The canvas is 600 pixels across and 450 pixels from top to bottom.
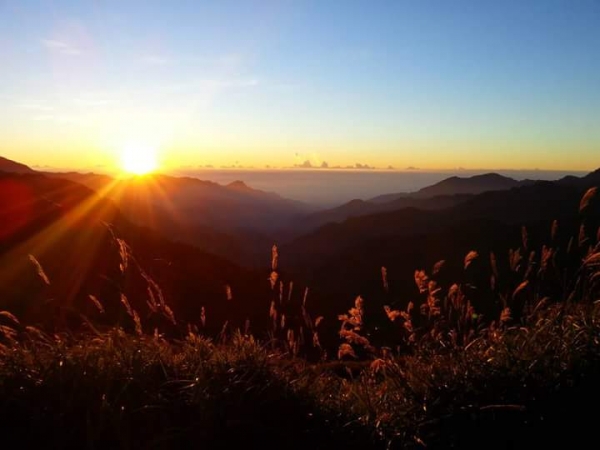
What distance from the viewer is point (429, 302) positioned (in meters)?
4.23

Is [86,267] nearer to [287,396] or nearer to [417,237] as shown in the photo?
[287,396]

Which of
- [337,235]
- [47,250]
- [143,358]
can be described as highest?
[143,358]

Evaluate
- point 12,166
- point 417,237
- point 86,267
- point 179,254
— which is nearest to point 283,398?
point 86,267

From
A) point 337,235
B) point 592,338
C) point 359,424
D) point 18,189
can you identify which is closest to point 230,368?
point 359,424

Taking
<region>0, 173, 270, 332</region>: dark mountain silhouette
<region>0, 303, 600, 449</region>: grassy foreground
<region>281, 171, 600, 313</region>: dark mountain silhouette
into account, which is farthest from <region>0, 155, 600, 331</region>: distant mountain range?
<region>0, 303, 600, 449</region>: grassy foreground

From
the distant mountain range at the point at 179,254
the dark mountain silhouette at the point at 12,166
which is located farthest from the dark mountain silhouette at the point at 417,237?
the dark mountain silhouette at the point at 12,166

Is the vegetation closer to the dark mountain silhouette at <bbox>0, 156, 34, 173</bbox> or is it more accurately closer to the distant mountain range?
the distant mountain range

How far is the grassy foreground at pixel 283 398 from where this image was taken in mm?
3066

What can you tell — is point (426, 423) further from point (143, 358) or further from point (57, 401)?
point (57, 401)

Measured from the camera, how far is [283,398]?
11.7 ft

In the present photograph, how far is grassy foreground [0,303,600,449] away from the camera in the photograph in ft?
10.1

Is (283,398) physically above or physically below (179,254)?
above

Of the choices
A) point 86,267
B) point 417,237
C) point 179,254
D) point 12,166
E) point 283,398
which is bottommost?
point 417,237

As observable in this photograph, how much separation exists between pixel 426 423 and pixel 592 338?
5.71 feet
